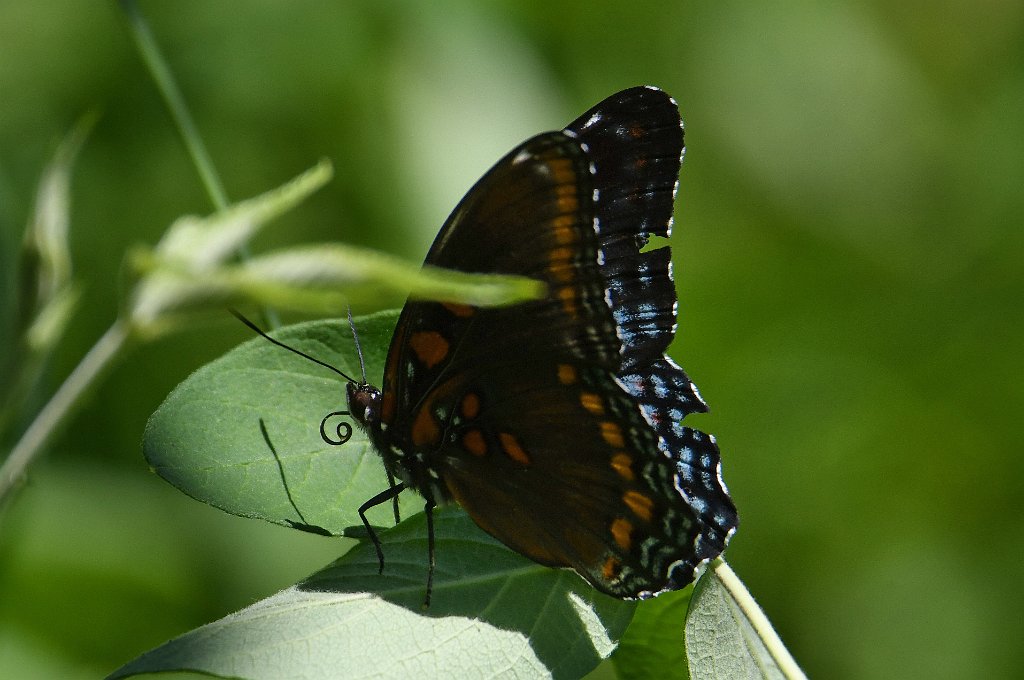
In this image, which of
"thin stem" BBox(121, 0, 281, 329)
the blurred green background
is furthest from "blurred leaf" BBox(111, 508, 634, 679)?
the blurred green background

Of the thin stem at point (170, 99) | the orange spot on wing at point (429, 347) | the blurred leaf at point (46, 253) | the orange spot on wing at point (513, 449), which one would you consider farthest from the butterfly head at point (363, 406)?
the blurred leaf at point (46, 253)

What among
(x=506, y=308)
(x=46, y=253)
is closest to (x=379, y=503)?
(x=506, y=308)

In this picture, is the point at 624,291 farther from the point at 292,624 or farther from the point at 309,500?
the point at 292,624

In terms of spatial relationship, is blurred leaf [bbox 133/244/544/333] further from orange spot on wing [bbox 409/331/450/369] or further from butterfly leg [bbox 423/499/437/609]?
orange spot on wing [bbox 409/331/450/369]

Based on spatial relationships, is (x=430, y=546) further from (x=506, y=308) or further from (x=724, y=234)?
(x=724, y=234)

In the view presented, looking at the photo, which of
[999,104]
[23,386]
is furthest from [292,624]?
[999,104]

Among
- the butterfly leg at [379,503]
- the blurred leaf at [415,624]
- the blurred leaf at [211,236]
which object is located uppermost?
the blurred leaf at [211,236]

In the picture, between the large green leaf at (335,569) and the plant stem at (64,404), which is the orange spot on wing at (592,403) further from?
the plant stem at (64,404)
